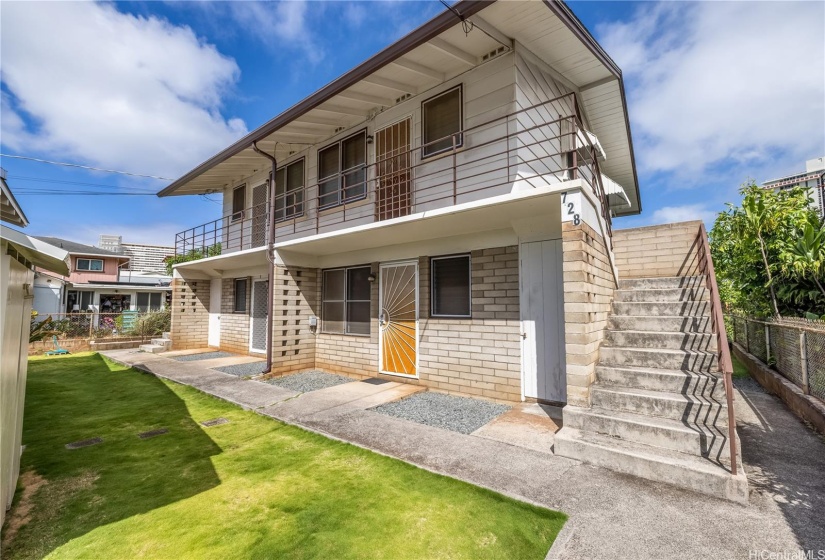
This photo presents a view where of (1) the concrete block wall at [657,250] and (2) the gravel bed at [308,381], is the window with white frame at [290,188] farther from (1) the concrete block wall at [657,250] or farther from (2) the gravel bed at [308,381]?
(1) the concrete block wall at [657,250]

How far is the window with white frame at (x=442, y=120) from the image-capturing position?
24.5ft

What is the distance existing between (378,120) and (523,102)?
3709mm

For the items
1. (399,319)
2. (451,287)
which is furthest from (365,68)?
(399,319)

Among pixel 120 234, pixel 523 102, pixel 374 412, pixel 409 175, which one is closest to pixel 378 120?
pixel 409 175

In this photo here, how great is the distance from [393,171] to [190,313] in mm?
11162

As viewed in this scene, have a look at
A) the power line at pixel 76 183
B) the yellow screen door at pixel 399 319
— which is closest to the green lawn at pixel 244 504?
the yellow screen door at pixel 399 319

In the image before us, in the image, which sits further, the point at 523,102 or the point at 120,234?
the point at 120,234

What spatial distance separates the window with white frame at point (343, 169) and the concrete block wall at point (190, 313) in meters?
7.99

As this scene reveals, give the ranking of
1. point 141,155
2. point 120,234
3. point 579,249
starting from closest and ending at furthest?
1. point 579,249
2. point 141,155
3. point 120,234

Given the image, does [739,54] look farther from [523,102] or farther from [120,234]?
[120,234]

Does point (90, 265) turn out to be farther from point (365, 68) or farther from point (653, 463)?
point (653, 463)

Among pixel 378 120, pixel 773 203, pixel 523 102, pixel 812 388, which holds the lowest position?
pixel 812 388

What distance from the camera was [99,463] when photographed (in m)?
4.41

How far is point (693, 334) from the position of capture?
502cm
